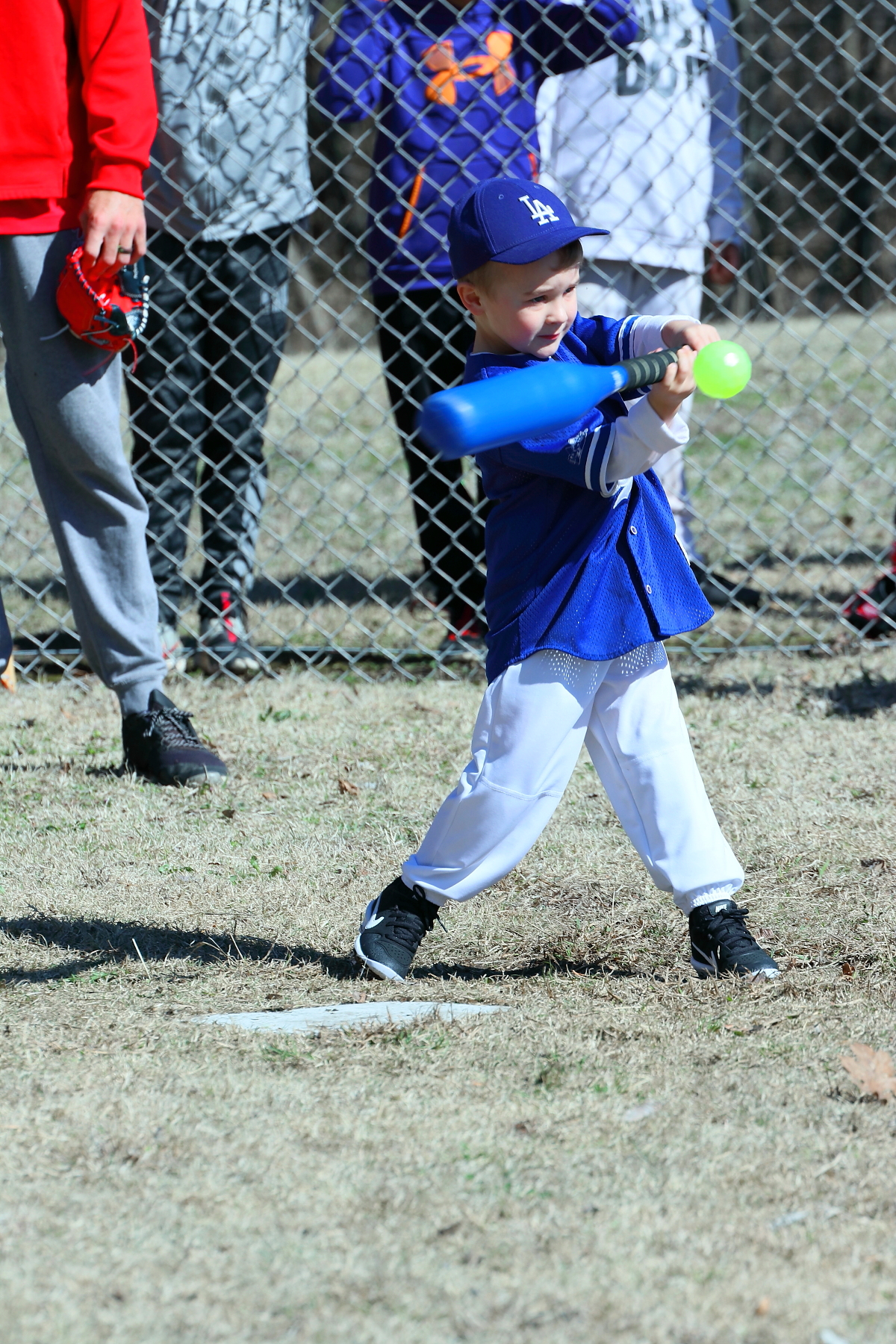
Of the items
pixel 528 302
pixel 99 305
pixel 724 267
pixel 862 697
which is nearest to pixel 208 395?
pixel 99 305

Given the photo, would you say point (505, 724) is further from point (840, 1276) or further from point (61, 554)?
point (61, 554)

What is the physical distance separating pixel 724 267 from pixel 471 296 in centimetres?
292

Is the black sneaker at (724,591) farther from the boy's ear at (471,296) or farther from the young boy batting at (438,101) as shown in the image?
the boy's ear at (471,296)

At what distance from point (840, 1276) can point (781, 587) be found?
3.95m

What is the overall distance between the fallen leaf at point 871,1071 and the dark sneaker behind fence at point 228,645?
2.73 m

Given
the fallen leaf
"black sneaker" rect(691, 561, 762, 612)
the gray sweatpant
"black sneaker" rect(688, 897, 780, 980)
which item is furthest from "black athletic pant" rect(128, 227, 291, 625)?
the fallen leaf

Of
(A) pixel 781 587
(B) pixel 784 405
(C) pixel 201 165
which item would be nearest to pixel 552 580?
(C) pixel 201 165

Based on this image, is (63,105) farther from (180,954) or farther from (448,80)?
(180,954)

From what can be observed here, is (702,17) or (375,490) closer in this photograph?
(702,17)

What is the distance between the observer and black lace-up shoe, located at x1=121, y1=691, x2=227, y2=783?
3559 mm

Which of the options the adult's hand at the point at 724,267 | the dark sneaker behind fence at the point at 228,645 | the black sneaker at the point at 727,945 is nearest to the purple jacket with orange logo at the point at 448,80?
the adult's hand at the point at 724,267

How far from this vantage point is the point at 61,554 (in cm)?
352

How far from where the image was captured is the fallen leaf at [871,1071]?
6.77 ft

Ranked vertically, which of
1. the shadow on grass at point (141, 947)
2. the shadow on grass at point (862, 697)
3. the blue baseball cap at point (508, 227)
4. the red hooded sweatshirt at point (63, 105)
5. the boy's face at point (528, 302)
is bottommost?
the shadow on grass at point (862, 697)
